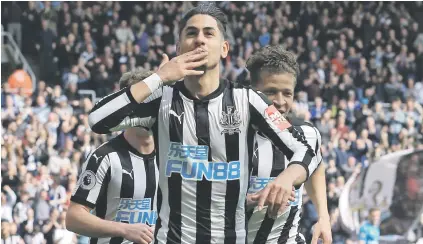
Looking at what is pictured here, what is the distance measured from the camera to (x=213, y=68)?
18.5 feet

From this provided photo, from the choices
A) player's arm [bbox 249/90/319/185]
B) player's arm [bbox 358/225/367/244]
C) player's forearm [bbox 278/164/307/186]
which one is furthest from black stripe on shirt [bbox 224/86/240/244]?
player's arm [bbox 358/225/367/244]

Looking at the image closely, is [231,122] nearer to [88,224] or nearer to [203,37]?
[203,37]

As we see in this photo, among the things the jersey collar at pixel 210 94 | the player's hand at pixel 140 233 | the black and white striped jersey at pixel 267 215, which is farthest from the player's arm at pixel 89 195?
the jersey collar at pixel 210 94

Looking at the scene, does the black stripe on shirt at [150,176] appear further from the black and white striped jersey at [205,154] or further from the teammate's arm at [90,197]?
the black and white striped jersey at [205,154]

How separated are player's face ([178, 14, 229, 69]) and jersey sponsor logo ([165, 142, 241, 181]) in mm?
454

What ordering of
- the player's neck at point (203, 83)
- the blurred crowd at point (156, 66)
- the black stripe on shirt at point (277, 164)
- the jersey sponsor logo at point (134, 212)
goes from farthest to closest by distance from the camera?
the blurred crowd at point (156, 66) < the jersey sponsor logo at point (134, 212) < the black stripe on shirt at point (277, 164) < the player's neck at point (203, 83)

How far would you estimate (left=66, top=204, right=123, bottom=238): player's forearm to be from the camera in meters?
6.35

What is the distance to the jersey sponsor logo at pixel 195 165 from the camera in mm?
5590

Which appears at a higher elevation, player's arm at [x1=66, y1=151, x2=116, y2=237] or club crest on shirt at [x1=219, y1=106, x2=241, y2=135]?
club crest on shirt at [x1=219, y1=106, x2=241, y2=135]

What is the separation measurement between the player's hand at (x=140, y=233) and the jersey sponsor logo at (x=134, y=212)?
1.00 m

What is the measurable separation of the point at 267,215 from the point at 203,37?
1.58 metres

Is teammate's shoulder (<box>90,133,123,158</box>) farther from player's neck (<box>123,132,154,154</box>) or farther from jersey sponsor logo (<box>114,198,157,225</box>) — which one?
jersey sponsor logo (<box>114,198,157,225</box>)

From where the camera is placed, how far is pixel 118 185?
7.06 metres

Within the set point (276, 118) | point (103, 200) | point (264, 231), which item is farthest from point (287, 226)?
point (276, 118)
